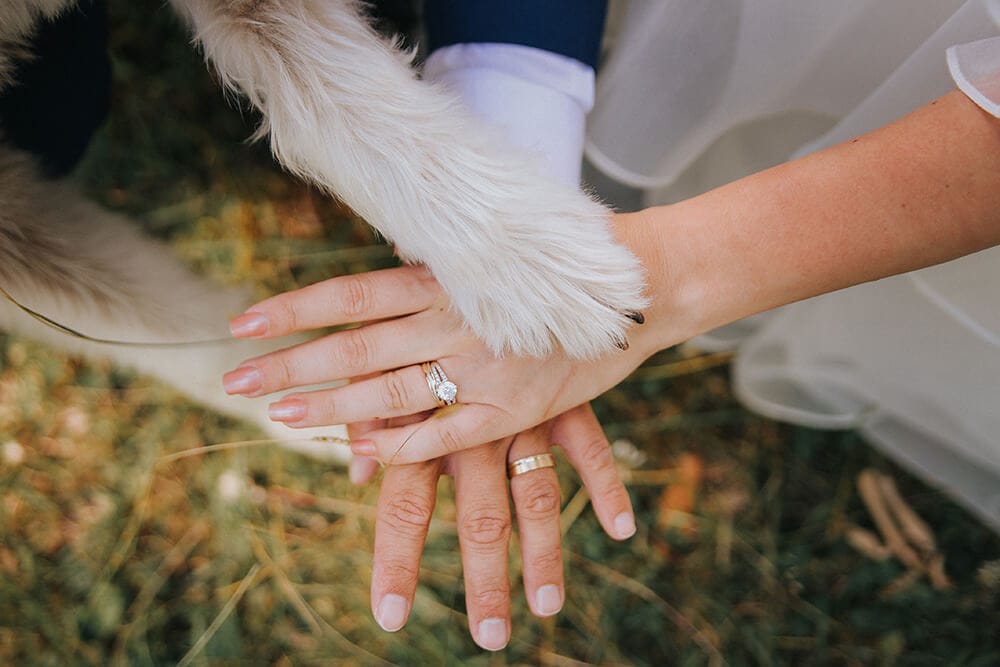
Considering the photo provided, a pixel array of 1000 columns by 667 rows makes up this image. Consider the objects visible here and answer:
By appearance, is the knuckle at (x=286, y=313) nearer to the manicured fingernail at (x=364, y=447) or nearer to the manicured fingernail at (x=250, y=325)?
the manicured fingernail at (x=250, y=325)

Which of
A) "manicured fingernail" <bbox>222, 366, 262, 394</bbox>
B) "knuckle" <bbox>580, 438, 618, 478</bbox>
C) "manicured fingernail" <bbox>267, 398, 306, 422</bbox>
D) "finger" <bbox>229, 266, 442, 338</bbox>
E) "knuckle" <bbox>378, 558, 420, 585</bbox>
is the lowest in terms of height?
"knuckle" <bbox>378, 558, 420, 585</bbox>

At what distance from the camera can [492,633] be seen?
803 mm

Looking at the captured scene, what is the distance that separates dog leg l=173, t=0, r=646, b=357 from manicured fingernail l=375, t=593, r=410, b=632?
0.36 metres

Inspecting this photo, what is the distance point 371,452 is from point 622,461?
0.68 meters

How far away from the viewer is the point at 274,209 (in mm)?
1356

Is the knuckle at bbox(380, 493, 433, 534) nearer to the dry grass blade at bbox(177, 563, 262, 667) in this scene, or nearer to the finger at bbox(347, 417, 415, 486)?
the finger at bbox(347, 417, 415, 486)

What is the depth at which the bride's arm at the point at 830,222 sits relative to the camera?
25.2 inches

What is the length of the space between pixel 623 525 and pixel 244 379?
1.62 ft

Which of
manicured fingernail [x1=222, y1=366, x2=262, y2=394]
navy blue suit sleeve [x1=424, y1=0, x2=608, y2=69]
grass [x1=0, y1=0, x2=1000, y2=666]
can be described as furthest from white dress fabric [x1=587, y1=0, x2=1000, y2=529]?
manicured fingernail [x1=222, y1=366, x2=262, y2=394]

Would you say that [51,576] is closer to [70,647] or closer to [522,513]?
[70,647]

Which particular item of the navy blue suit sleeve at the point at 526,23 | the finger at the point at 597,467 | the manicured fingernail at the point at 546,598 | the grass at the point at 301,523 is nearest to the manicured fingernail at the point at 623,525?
the finger at the point at 597,467

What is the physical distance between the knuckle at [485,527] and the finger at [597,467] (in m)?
0.13

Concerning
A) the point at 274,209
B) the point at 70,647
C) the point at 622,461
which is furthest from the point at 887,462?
the point at 70,647

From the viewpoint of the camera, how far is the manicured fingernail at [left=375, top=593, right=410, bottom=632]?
2.56ft
